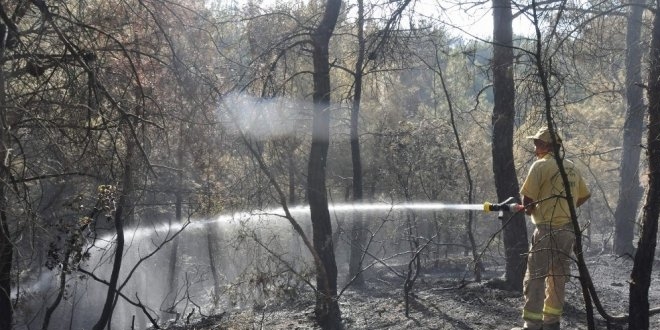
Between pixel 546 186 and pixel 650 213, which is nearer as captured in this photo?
pixel 650 213

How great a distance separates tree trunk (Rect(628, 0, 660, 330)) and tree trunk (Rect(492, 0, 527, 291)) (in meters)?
2.94

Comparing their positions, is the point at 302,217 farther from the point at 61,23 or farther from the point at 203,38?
the point at 61,23

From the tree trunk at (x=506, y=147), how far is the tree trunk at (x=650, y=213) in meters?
2.94

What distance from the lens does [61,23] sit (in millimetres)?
6129

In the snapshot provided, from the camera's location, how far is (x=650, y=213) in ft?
16.1

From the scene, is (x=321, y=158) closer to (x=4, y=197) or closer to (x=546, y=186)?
(x=546, y=186)

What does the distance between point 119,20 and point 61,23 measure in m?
1.74

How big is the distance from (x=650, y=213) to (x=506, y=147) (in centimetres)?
352

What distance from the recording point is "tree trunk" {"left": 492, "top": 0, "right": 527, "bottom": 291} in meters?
8.13

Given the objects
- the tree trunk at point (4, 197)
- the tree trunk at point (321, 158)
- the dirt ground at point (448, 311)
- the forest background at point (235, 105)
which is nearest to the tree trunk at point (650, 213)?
the forest background at point (235, 105)

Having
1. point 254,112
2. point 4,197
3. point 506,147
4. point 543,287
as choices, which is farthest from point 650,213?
point 254,112

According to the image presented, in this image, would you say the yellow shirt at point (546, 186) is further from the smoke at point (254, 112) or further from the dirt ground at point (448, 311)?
the smoke at point (254, 112)

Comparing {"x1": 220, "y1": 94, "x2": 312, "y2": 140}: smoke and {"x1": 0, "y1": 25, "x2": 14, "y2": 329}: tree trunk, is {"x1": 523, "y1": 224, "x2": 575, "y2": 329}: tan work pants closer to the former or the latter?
{"x1": 220, "y1": 94, "x2": 312, "y2": 140}: smoke

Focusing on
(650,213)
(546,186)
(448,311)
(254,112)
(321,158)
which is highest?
(254,112)
